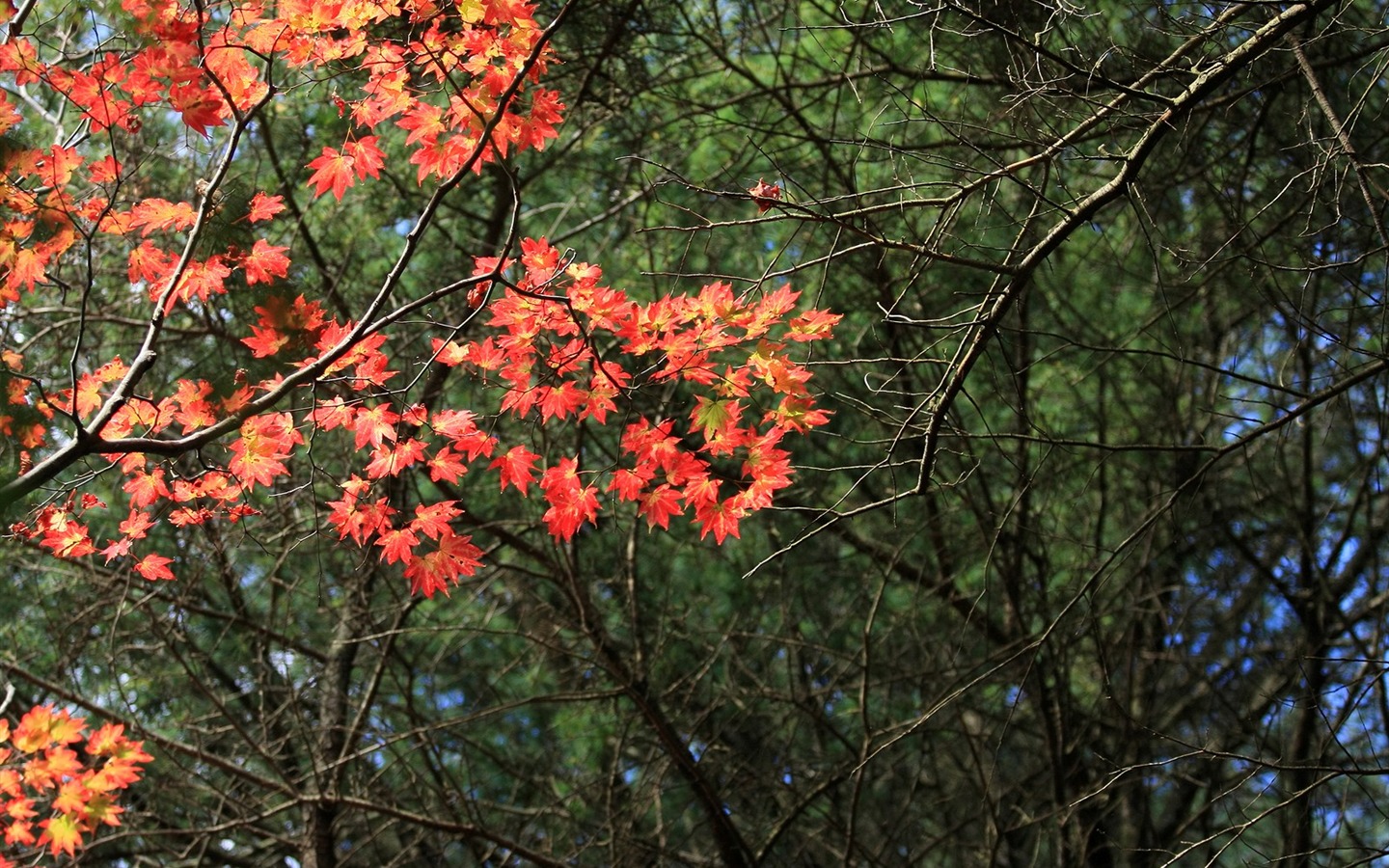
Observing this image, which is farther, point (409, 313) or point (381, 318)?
point (409, 313)

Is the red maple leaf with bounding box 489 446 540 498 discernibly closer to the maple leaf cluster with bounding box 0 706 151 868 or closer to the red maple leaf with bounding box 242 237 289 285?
the red maple leaf with bounding box 242 237 289 285

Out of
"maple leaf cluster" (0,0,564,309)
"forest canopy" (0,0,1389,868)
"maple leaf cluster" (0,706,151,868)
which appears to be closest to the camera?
"maple leaf cluster" (0,0,564,309)

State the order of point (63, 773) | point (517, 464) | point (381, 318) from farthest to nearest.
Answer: point (63, 773), point (517, 464), point (381, 318)

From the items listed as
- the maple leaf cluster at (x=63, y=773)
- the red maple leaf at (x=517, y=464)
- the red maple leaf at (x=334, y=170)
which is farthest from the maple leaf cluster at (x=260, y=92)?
the maple leaf cluster at (x=63, y=773)

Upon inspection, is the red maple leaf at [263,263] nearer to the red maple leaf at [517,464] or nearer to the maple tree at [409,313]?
the maple tree at [409,313]

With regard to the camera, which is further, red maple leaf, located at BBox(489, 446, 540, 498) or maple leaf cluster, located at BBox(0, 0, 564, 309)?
red maple leaf, located at BBox(489, 446, 540, 498)

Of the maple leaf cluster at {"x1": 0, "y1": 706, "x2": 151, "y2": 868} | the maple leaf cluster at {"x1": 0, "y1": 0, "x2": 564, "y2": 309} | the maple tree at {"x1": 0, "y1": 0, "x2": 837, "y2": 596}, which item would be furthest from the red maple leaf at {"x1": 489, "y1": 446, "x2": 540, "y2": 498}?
the maple leaf cluster at {"x1": 0, "y1": 706, "x2": 151, "y2": 868}

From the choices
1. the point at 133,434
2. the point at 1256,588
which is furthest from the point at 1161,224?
the point at 133,434

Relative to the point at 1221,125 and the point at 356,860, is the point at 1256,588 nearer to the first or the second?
the point at 1221,125

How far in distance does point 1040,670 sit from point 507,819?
2.01 meters

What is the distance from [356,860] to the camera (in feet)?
16.1

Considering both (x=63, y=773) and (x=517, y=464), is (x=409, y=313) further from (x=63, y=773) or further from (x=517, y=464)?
(x=63, y=773)

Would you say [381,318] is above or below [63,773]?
above

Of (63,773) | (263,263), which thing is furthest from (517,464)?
(63,773)
